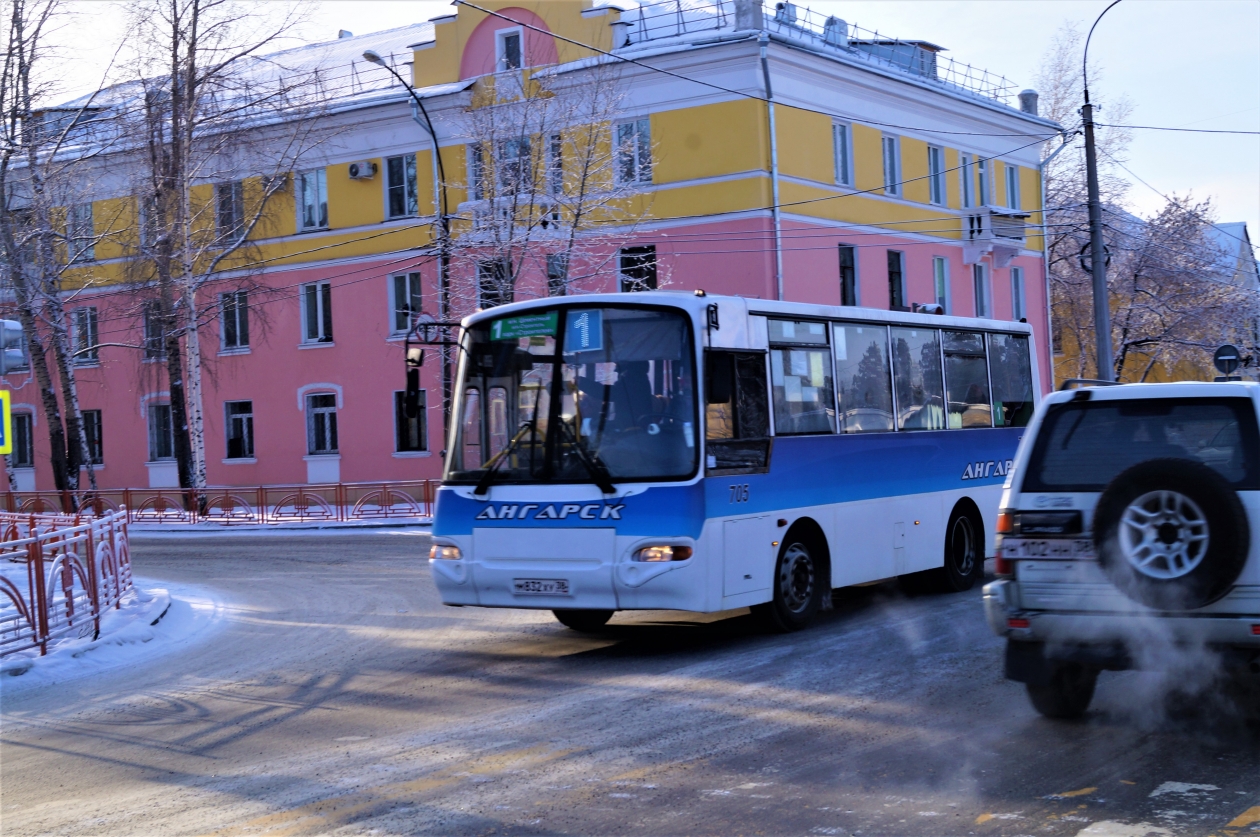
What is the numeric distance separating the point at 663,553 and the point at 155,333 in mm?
27642

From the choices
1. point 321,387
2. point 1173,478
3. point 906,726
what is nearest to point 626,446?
point 906,726

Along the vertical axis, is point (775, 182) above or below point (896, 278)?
above

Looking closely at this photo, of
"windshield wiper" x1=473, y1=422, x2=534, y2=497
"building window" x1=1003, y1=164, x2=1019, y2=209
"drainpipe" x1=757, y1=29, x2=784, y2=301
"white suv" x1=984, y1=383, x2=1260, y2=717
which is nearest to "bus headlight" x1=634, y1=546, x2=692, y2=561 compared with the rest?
"windshield wiper" x1=473, y1=422, x2=534, y2=497

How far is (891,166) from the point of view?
36.8m

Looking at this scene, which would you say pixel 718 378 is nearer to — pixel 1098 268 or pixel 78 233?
pixel 1098 268

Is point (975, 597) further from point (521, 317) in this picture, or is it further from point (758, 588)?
point (521, 317)

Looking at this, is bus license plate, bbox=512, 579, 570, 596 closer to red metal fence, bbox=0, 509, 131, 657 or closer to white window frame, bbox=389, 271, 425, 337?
red metal fence, bbox=0, 509, 131, 657

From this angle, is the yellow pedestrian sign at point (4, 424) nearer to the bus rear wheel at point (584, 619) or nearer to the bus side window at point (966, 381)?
the bus rear wheel at point (584, 619)

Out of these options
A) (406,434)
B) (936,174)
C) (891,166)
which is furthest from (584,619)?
(936,174)

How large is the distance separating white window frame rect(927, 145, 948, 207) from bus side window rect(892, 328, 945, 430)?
25.5 meters

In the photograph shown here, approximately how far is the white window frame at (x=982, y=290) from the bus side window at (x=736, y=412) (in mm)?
31504

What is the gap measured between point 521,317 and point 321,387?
28382 mm

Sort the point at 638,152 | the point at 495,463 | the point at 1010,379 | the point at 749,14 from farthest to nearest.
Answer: the point at 638,152 → the point at 749,14 → the point at 1010,379 → the point at 495,463

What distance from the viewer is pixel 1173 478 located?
22.0 feet
